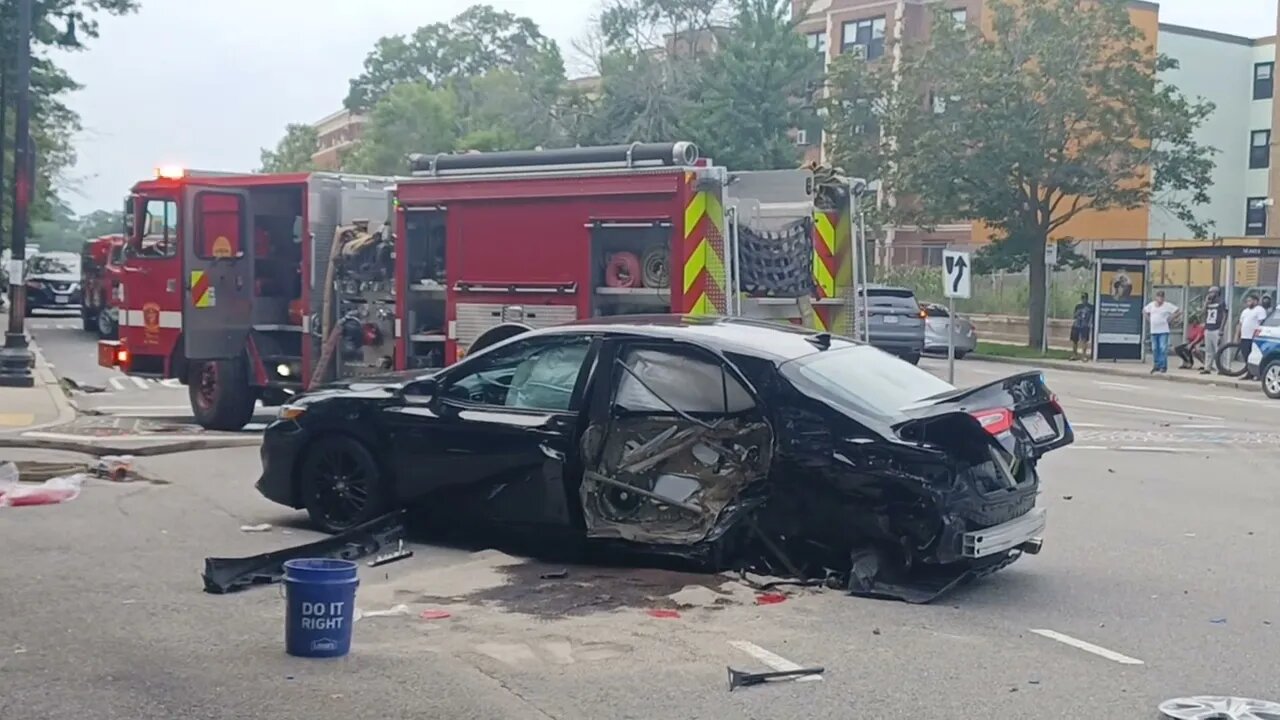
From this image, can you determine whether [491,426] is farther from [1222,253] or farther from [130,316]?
[1222,253]

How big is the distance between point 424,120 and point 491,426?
71.2 m

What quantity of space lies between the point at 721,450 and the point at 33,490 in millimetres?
5528

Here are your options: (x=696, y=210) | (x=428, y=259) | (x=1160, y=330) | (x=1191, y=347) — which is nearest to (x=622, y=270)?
(x=696, y=210)

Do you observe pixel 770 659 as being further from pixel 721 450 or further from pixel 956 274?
pixel 956 274

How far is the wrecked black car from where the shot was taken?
8320mm

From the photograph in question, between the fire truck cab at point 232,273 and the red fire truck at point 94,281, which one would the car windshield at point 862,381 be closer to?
the fire truck cab at point 232,273

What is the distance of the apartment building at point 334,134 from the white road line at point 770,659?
112 metres

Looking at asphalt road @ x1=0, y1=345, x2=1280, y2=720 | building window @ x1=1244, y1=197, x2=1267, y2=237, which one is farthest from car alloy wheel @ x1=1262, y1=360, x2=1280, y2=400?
building window @ x1=1244, y1=197, x2=1267, y2=237

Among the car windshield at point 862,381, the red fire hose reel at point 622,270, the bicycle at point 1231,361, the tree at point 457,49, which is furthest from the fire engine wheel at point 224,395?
the tree at point 457,49

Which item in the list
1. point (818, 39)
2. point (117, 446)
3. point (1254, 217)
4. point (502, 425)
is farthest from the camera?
point (818, 39)

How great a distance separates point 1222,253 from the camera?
33125 millimetres

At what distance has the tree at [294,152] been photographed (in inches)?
5007

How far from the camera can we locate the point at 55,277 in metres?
51.8

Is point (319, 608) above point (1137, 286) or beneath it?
beneath
